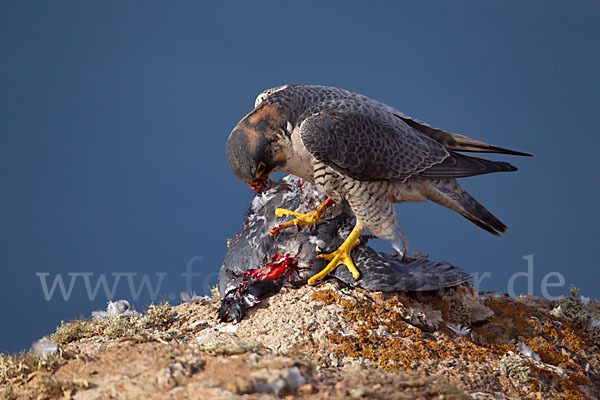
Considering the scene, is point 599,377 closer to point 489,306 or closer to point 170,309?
point 489,306

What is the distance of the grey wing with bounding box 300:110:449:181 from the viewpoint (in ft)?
13.9

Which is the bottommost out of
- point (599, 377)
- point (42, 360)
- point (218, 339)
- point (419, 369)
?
point (599, 377)

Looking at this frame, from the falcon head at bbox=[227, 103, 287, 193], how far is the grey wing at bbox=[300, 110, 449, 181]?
0.73 feet

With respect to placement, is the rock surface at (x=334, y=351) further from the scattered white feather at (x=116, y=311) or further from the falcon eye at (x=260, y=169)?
the falcon eye at (x=260, y=169)

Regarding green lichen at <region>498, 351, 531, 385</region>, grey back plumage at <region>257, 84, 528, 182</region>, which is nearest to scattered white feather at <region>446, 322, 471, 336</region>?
green lichen at <region>498, 351, 531, 385</region>

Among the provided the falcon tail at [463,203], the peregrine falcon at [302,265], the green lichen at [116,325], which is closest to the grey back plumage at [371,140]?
the falcon tail at [463,203]

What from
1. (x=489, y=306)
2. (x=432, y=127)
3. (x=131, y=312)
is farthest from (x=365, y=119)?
(x=131, y=312)

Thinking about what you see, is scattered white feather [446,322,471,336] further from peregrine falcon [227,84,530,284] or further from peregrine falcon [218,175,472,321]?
peregrine falcon [227,84,530,284]

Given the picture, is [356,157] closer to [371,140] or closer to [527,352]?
[371,140]

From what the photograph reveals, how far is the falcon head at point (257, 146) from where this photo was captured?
4180mm

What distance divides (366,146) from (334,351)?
1.63 metres

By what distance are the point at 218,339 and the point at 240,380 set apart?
5.68ft

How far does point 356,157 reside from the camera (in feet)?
14.1

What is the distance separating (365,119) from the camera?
4.49 meters
